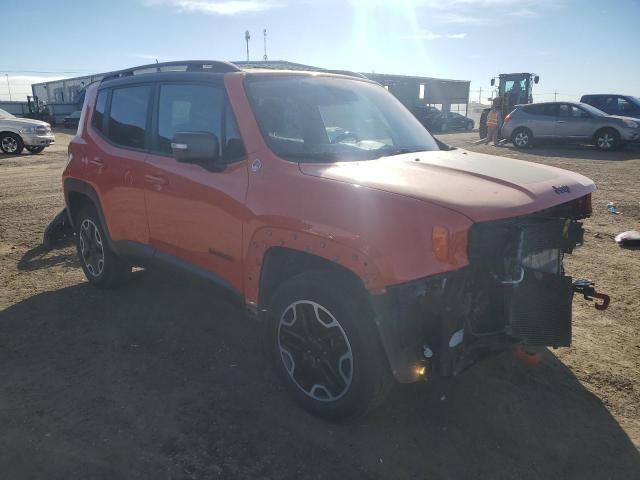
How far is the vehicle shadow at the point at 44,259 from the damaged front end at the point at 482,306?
4.67m

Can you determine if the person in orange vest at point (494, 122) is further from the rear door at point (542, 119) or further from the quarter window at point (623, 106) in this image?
the quarter window at point (623, 106)

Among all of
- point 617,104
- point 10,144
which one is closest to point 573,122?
point 617,104

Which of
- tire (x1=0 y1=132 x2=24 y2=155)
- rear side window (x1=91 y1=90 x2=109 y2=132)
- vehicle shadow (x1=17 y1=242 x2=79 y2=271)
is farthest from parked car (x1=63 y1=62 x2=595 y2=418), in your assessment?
tire (x1=0 y1=132 x2=24 y2=155)

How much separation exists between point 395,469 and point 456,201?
1.41 metres

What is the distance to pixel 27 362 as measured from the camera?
3.64 metres

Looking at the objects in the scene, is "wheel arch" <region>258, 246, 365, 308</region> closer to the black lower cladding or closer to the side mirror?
the side mirror

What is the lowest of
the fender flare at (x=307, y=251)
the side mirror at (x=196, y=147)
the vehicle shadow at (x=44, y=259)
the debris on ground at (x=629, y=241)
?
the vehicle shadow at (x=44, y=259)

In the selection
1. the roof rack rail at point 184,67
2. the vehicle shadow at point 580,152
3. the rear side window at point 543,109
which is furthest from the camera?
the rear side window at point 543,109

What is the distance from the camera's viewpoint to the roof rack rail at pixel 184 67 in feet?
11.7

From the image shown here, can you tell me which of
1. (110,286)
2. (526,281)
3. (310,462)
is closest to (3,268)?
(110,286)

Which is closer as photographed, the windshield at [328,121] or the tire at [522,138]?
the windshield at [328,121]

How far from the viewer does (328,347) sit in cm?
285

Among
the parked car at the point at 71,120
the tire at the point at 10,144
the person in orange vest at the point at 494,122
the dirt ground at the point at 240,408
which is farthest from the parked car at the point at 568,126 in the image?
the parked car at the point at 71,120

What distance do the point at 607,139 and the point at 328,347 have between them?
16823mm
